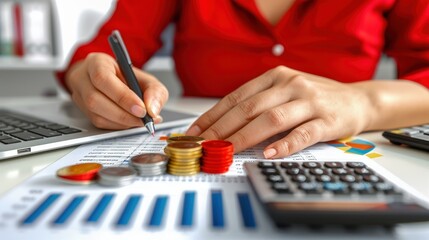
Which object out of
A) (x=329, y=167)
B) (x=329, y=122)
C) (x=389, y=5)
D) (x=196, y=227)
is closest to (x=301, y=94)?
(x=329, y=122)

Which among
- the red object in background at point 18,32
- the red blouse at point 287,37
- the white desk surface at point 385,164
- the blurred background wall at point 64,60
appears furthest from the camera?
the red object in background at point 18,32

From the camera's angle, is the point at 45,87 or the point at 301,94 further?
the point at 45,87

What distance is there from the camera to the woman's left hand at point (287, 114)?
0.45m

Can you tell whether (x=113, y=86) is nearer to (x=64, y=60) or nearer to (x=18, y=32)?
(x=64, y=60)

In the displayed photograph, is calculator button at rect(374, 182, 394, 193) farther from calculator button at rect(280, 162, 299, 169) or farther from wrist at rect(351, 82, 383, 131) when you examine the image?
wrist at rect(351, 82, 383, 131)

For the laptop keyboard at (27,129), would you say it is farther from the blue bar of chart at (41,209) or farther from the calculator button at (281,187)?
the calculator button at (281,187)

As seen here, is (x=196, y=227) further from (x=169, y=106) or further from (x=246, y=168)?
(x=169, y=106)

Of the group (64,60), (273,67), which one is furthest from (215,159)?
(64,60)

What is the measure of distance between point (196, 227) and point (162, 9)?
70cm

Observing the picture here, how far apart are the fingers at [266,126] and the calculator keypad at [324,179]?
9 cm

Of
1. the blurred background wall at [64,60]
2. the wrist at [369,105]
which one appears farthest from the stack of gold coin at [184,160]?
the blurred background wall at [64,60]

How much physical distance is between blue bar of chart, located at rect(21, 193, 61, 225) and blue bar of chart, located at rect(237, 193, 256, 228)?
14 centimetres

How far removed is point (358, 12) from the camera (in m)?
0.74

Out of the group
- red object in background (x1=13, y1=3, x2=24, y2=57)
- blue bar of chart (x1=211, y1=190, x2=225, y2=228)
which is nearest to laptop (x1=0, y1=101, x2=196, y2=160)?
blue bar of chart (x1=211, y1=190, x2=225, y2=228)
